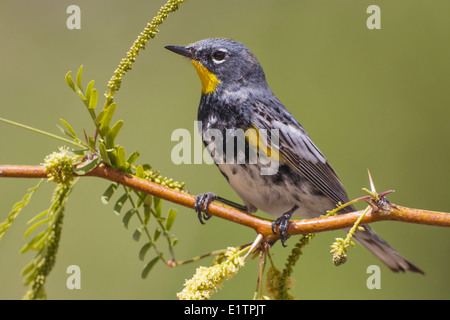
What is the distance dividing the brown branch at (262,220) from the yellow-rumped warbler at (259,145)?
0.46 meters

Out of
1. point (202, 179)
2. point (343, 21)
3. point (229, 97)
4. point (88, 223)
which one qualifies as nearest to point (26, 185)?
point (88, 223)

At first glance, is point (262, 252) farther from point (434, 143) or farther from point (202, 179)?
point (434, 143)

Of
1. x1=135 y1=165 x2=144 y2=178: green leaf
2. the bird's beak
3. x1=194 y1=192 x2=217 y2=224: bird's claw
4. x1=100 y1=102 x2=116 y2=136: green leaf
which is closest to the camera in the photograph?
x1=100 y1=102 x2=116 y2=136: green leaf

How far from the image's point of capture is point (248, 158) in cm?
229

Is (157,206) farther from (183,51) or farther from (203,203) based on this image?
(183,51)

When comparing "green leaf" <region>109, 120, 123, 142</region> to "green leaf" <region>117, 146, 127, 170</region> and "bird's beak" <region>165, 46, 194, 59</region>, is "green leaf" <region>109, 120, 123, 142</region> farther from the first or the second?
"bird's beak" <region>165, 46, 194, 59</region>

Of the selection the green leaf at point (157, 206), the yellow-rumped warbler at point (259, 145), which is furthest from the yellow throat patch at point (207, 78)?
the green leaf at point (157, 206)

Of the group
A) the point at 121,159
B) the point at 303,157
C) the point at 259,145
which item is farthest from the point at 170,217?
the point at 303,157

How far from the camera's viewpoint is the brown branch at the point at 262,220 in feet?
4.91

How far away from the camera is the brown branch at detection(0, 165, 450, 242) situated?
1.50 metres

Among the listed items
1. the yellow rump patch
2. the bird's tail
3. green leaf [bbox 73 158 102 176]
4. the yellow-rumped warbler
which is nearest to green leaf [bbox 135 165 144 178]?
green leaf [bbox 73 158 102 176]

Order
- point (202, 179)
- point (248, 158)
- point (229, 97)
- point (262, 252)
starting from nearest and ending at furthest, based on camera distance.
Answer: point (262, 252)
point (248, 158)
point (229, 97)
point (202, 179)

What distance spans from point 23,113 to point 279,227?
2701mm

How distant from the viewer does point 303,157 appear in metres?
2.37
